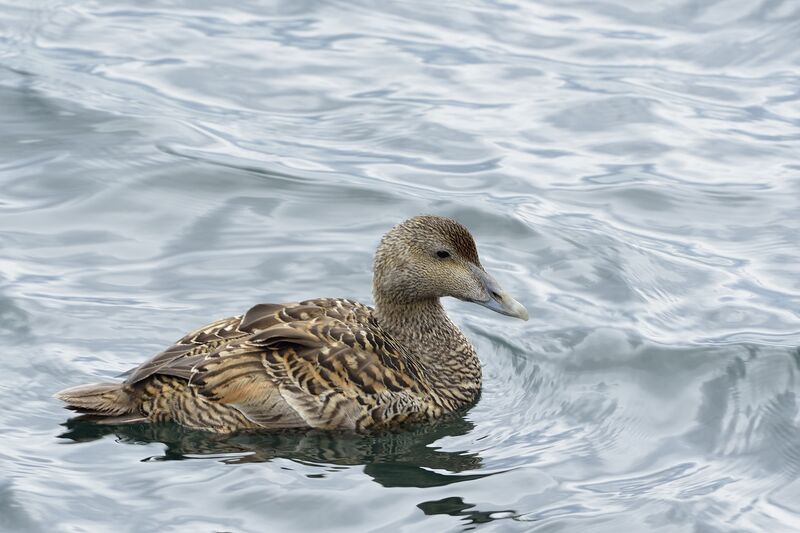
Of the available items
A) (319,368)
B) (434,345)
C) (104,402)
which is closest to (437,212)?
(434,345)

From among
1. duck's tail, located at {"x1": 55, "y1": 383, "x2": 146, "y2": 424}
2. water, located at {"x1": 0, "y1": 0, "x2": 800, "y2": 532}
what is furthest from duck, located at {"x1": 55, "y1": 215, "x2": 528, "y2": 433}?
water, located at {"x1": 0, "y1": 0, "x2": 800, "y2": 532}

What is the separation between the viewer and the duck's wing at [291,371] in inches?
324

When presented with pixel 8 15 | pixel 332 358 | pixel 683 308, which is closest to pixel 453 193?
pixel 683 308

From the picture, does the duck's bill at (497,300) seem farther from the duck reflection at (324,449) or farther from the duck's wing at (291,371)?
the duck reflection at (324,449)

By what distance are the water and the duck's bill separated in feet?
1.85

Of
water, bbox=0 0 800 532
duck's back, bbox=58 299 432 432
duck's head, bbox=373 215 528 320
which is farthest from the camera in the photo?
duck's head, bbox=373 215 528 320

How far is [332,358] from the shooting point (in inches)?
329

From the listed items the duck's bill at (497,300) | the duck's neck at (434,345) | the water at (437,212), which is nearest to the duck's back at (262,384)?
the water at (437,212)

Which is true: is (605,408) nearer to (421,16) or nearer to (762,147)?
(762,147)

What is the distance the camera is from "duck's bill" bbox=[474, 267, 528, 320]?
29.2 feet

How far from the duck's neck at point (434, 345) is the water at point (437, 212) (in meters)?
0.20

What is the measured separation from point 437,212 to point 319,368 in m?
3.74

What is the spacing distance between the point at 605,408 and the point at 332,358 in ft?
5.61

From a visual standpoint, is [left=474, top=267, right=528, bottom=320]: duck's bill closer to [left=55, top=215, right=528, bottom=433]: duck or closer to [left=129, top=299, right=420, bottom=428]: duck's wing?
[left=55, top=215, right=528, bottom=433]: duck
